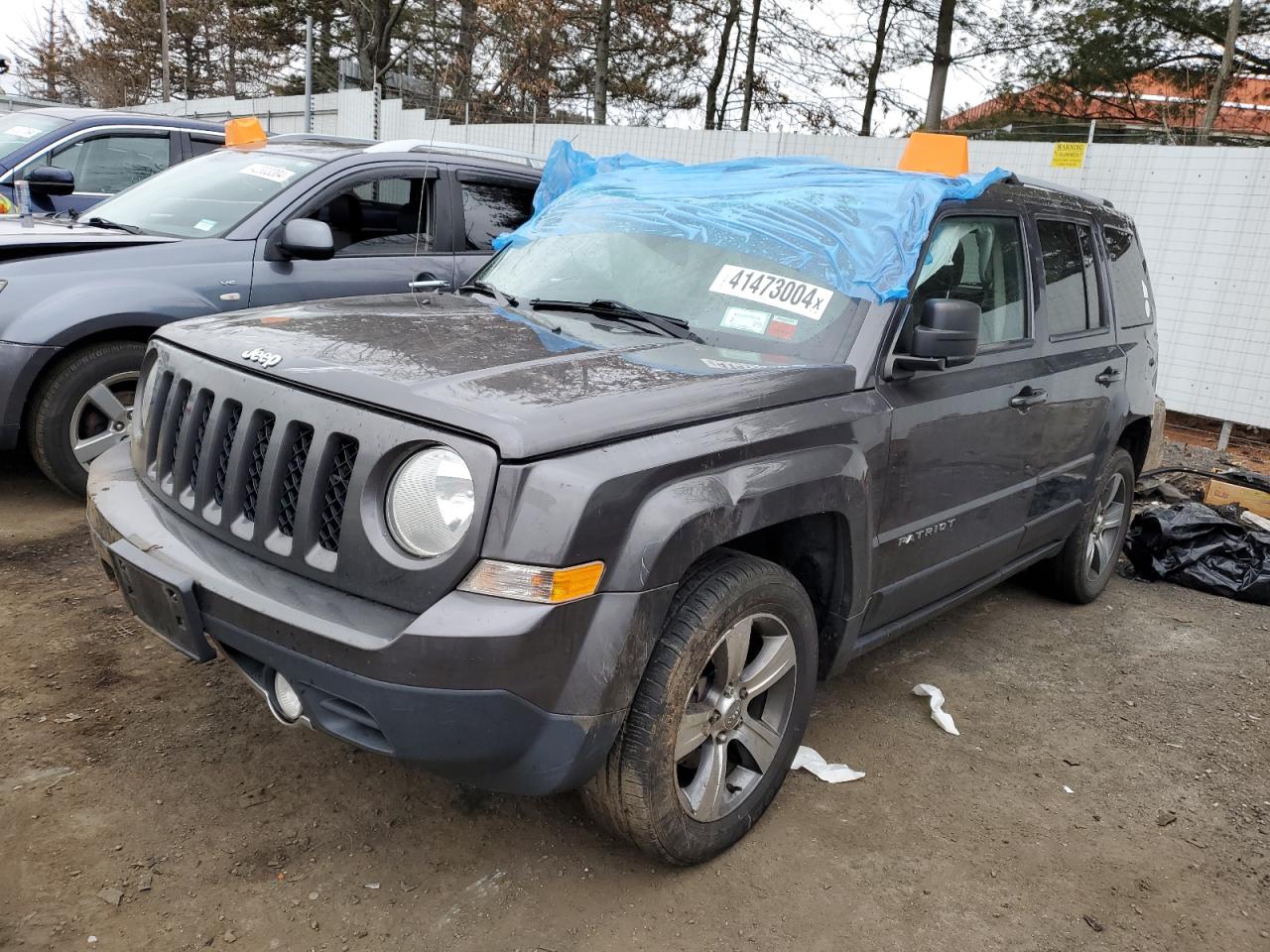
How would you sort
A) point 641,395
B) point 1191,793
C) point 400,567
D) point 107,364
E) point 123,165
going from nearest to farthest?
point 400,567 → point 641,395 → point 1191,793 → point 107,364 → point 123,165

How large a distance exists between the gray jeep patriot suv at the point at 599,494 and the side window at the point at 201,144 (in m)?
5.08

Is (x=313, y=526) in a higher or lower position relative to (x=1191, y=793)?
higher

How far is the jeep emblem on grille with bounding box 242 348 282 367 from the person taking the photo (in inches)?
94.7

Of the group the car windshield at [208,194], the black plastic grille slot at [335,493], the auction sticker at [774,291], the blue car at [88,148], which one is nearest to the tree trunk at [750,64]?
→ the blue car at [88,148]

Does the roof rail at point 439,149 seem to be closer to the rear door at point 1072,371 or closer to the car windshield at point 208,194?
the car windshield at point 208,194

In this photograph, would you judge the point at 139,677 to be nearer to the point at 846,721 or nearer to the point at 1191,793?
the point at 846,721

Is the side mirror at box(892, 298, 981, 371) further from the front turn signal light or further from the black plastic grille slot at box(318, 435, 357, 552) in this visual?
the black plastic grille slot at box(318, 435, 357, 552)

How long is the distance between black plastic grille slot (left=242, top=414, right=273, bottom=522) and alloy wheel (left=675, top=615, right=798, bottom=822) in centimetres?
115

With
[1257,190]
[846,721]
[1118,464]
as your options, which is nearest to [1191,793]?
Result: [846,721]

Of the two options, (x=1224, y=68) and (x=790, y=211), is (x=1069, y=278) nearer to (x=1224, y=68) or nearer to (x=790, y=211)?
(x=790, y=211)

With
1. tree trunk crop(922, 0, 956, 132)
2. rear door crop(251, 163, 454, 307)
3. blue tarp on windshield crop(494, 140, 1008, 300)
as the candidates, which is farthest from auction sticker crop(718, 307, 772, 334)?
tree trunk crop(922, 0, 956, 132)

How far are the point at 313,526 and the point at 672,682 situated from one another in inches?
34.9

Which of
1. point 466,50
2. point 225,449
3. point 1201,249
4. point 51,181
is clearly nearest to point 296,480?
point 225,449

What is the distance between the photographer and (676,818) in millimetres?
2459
